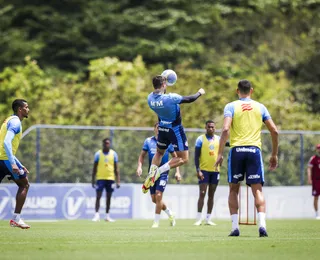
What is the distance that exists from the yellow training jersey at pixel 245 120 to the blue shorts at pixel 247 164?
0.10 m

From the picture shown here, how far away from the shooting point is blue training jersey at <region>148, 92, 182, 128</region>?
17703mm

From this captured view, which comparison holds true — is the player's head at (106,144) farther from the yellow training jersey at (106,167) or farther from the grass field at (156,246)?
the grass field at (156,246)

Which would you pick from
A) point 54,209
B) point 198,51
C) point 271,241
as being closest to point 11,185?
point 54,209

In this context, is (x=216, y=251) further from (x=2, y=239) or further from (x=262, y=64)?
(x=262, y=64)

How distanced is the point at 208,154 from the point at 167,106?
19.7 ft

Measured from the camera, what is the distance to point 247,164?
49.7 feet

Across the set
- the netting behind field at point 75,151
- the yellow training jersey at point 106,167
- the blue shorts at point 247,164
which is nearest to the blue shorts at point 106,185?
the yellow training jersey at point 106,167

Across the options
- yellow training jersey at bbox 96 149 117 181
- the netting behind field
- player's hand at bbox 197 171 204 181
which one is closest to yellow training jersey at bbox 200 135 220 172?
player's hand at bbox 197 171 204 181

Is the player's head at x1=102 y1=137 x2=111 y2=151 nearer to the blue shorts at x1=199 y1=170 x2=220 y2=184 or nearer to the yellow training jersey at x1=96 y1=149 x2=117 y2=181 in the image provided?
the yellow training jersey at x1=96 y1=149 x2=117 y2=181

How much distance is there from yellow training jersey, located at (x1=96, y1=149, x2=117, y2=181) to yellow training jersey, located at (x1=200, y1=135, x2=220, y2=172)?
13.9ft

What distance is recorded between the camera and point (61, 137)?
93.7 feet

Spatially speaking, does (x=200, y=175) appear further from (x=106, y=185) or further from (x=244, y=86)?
(x=244, y=86)

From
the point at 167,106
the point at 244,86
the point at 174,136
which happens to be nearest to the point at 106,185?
the point at 174,136

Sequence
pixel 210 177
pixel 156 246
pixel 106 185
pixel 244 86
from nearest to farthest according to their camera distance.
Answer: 1. pixel 156 246
2. pixel 244 86
3. pixel 210 177
4. pixel 106 185
